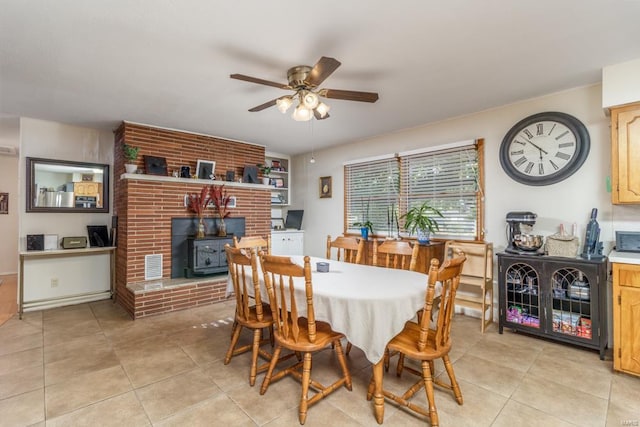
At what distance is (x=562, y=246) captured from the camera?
2.80 metres

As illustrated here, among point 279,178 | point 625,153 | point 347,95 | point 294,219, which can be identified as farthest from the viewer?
point 279,178

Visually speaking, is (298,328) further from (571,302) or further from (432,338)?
(571,302)

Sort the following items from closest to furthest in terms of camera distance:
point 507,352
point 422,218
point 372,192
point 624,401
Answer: point 624,401 → point 507,352 → point 422,218 → point 372,192

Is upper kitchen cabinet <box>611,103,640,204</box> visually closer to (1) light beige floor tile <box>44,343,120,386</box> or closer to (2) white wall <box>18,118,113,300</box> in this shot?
(1) light beige floor tile <box>44,343,120,386</box>

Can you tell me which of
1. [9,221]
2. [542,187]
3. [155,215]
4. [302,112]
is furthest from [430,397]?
[9,221]

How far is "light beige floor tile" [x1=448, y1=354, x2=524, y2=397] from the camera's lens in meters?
2.14

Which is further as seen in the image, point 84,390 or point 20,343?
point 20,343

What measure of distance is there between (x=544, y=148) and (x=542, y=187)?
40 centimetres

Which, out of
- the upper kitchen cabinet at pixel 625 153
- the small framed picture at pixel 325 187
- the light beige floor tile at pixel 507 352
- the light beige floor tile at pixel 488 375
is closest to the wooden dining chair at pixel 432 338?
the light beige floor tile at pixel 488 375

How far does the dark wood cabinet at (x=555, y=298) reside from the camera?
2574 millimetres

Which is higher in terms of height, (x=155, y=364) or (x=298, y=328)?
(x=298, y=328)

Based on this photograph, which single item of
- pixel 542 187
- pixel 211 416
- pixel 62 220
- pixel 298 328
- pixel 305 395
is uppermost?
pixel 542 187

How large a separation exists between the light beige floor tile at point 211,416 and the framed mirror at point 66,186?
3587 mm

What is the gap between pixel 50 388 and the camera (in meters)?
2.14
